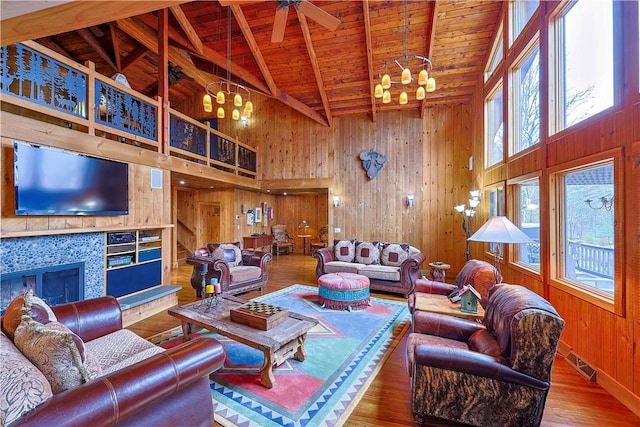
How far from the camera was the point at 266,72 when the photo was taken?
6.07m

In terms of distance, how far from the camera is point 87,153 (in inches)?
133

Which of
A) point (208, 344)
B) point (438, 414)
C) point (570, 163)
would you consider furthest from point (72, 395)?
point (570, 163)

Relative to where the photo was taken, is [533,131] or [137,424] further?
[533,131]

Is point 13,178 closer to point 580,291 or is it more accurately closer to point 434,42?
point 580,291

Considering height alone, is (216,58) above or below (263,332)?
above

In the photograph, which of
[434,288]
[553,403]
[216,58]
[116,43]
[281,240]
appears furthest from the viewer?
[281,240]

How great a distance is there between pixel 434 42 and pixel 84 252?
6.81m

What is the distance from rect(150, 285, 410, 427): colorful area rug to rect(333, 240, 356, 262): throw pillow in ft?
6.84

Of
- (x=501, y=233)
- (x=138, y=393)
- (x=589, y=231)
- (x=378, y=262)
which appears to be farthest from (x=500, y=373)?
(x=378, y=262)

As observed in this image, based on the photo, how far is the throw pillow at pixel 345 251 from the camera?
Result: 595 centimetres

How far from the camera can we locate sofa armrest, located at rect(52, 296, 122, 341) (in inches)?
84.0

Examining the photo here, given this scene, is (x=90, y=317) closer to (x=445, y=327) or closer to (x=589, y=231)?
(x=445, y=327)

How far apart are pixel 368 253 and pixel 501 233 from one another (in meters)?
3.30

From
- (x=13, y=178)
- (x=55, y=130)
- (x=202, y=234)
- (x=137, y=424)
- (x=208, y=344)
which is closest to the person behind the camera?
(x=137, y=424)
